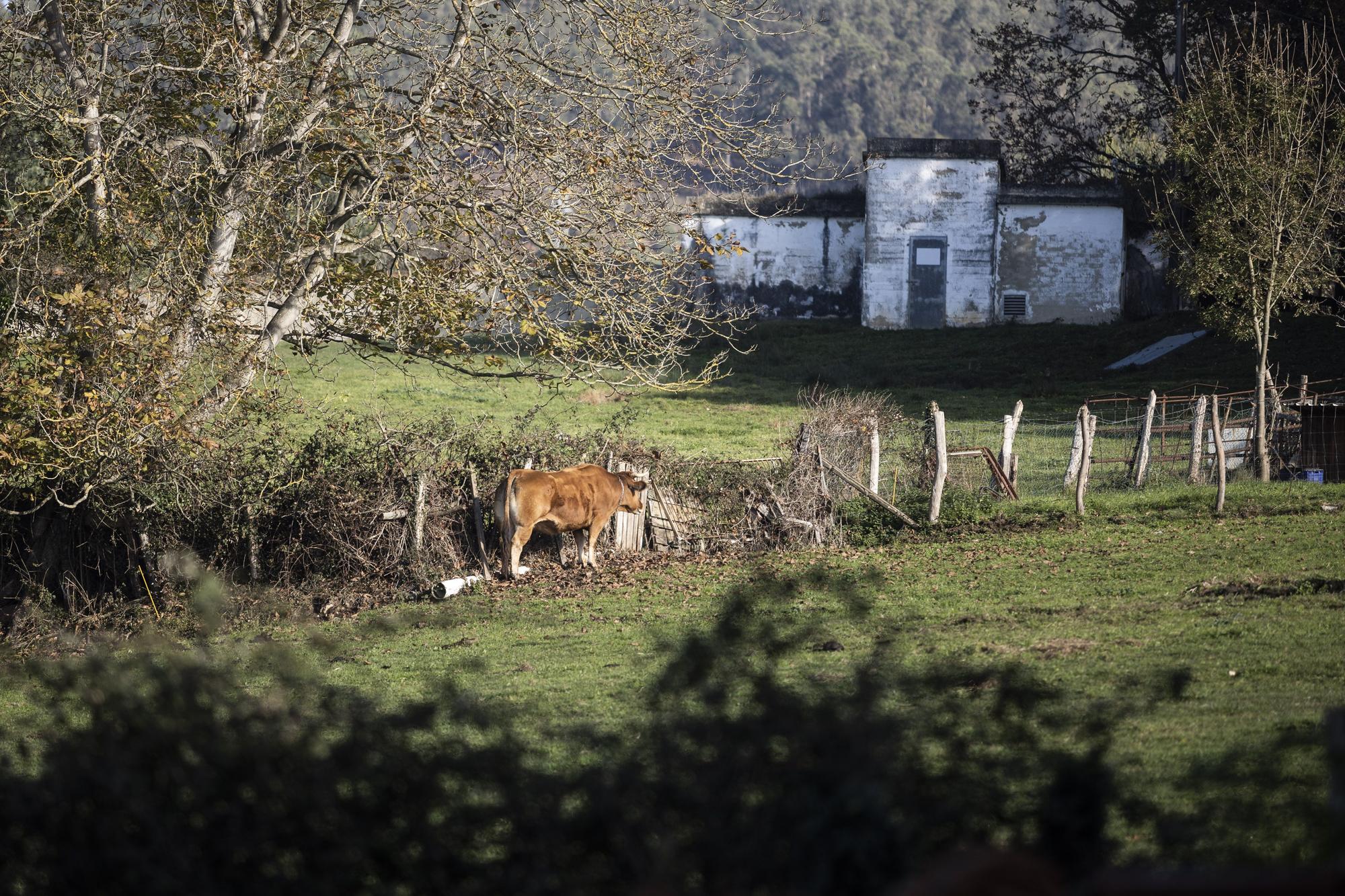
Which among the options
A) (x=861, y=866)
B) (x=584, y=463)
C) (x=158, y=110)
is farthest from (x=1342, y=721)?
(x=158, y=110)

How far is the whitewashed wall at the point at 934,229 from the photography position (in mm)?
45938

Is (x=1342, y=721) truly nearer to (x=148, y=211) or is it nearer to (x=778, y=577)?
(x=778, y=577)

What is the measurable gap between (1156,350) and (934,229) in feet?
41.4

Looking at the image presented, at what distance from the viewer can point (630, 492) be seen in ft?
53.3

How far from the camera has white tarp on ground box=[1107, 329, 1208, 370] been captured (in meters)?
34.8

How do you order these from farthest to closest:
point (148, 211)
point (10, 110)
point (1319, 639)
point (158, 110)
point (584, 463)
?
point (584, 463) → point (158, 110) → point (148, 211) → point (10, 110) → point (1319, 639)

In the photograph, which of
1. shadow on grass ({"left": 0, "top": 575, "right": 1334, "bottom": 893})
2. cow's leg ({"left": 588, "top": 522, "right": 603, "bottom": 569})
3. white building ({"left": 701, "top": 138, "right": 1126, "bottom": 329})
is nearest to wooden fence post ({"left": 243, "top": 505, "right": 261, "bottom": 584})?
cow's leg ({"left": 588, "top": 522, "right": 603, "bottom": 569})

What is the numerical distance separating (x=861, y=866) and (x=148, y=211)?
44.1 ft

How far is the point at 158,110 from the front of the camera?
50.2ft

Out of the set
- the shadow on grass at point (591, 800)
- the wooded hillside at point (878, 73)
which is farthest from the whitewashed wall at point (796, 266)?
the wooded hillside at point (878, 73)

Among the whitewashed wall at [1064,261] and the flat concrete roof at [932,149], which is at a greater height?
the flat concrete roof at [932,149]

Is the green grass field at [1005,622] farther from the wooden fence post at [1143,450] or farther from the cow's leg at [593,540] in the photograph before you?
the wooden fence post at [1143,450]

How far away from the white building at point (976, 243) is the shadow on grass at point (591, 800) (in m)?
43.4

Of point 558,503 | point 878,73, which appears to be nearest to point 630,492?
point 558,503
